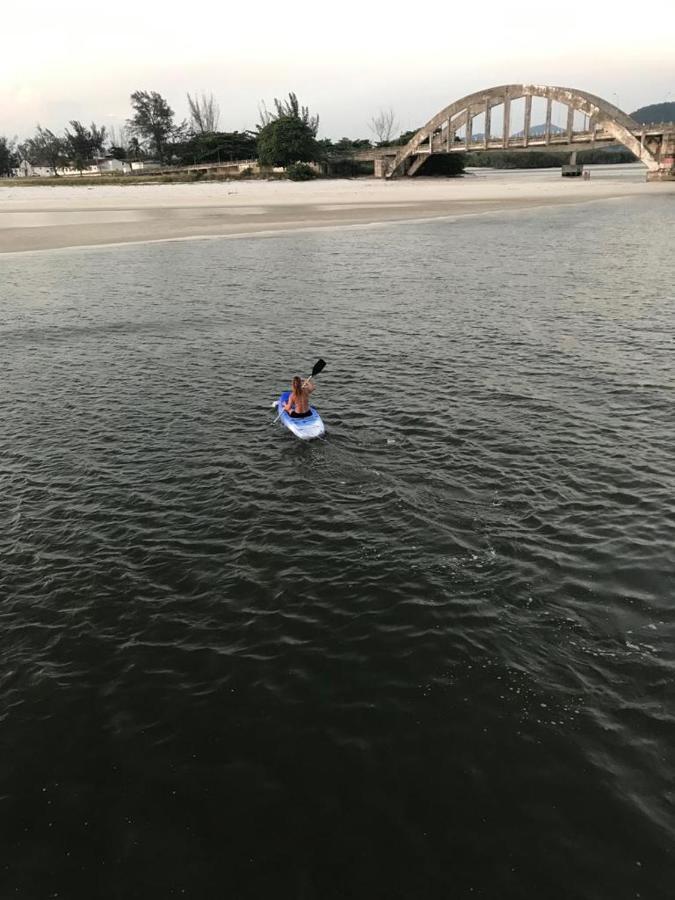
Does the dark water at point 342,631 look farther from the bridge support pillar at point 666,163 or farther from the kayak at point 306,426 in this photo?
the bridge support pillar at point 666,163

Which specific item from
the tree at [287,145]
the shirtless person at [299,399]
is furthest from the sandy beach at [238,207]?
the shirtless person at [299,399]

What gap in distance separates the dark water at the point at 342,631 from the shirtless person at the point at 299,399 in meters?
1.04

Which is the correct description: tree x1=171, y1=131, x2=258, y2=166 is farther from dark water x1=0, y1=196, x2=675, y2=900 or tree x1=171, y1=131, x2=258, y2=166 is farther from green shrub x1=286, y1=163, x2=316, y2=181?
dark water x1=0, y1=196, x2=675, y2=900

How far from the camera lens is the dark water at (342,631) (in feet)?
25.4

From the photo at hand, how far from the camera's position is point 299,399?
1927 centimetres

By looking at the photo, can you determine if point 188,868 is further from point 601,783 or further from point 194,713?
point 601,783

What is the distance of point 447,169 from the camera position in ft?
603

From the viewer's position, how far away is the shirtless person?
62.4 feet

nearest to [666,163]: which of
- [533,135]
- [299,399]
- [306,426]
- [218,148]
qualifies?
[533,135]

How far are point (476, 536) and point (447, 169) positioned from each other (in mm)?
194789

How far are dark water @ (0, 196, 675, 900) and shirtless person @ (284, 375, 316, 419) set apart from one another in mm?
1042

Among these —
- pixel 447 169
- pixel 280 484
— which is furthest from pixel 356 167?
pixel 280 484

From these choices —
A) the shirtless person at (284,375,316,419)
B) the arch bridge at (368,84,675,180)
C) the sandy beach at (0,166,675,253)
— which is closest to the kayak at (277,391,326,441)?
the shirtless person at (284,375,316,419)

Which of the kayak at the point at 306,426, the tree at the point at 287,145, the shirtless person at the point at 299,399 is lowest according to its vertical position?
the kayak at the point at 306,426
